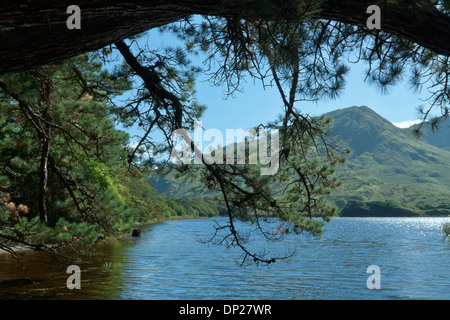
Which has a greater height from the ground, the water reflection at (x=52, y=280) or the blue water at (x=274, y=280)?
the water reflection at (x=52, y=280)

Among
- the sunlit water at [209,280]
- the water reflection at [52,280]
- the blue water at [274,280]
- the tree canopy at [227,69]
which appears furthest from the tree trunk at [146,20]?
the blue water at [274,280]

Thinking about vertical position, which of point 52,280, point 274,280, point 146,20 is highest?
point 146,20

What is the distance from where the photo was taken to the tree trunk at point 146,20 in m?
2.79

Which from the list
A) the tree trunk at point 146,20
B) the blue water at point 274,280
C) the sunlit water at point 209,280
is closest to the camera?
the tree trunk at point 146,20

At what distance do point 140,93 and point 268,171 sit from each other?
257 centimetres

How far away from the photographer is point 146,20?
10.1 ft

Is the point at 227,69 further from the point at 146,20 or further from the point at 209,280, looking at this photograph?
the point at 209,280

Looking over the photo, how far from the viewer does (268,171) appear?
18.8 ft

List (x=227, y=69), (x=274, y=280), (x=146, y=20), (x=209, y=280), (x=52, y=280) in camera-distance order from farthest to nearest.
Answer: (x=274, y=280)
(x=209, y=280)
(x=52, y=280)
(x=227, y=69)
(x=146, y=20)

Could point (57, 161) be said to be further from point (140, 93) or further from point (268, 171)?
point (268, 171)

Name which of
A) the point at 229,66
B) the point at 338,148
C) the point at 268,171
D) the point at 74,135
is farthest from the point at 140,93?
the point at 338,148

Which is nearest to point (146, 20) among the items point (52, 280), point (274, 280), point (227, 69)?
point (227, 69)

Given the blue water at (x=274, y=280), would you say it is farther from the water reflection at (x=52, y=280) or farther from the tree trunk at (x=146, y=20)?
the tree trunk at (x=146, y=20)

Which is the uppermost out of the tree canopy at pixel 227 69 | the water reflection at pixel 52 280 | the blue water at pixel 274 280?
the tree canopy at pixel 227 69
